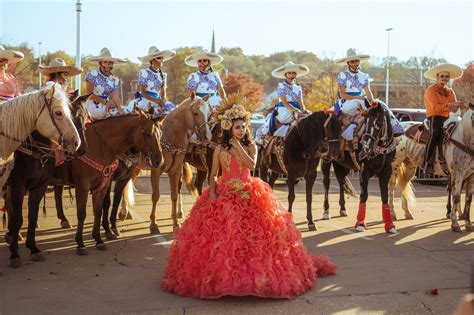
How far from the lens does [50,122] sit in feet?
23.1

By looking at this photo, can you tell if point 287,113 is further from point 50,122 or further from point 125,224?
point 50,122

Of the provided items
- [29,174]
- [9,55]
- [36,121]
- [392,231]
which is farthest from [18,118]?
[392,231]

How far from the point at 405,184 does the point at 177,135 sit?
5.02 m

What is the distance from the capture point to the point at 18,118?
6973 mm

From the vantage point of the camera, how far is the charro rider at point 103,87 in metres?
10.1

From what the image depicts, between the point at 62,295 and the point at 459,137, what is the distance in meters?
7.12

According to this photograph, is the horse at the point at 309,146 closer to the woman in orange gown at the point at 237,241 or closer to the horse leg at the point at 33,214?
the woman in orange gown at the point at 237,241

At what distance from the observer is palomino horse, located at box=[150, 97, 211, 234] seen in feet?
32.4

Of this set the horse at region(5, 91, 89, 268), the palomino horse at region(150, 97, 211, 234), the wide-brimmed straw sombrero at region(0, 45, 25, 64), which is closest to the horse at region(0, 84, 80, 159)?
the horse at region(5, 91, 89, 268)

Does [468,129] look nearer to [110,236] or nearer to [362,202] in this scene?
[362,202]

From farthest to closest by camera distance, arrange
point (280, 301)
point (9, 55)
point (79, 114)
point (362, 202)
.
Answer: point (362, 202) → point (9, 55) → point (79, 114) → point (280, 301)

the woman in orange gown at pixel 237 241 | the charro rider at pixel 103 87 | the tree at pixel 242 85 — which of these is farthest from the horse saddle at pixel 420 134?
the tree at pixel 242 85

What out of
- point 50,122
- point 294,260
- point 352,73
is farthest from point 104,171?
point 352,73

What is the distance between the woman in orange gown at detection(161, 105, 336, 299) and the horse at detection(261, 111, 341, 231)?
3.58 m
